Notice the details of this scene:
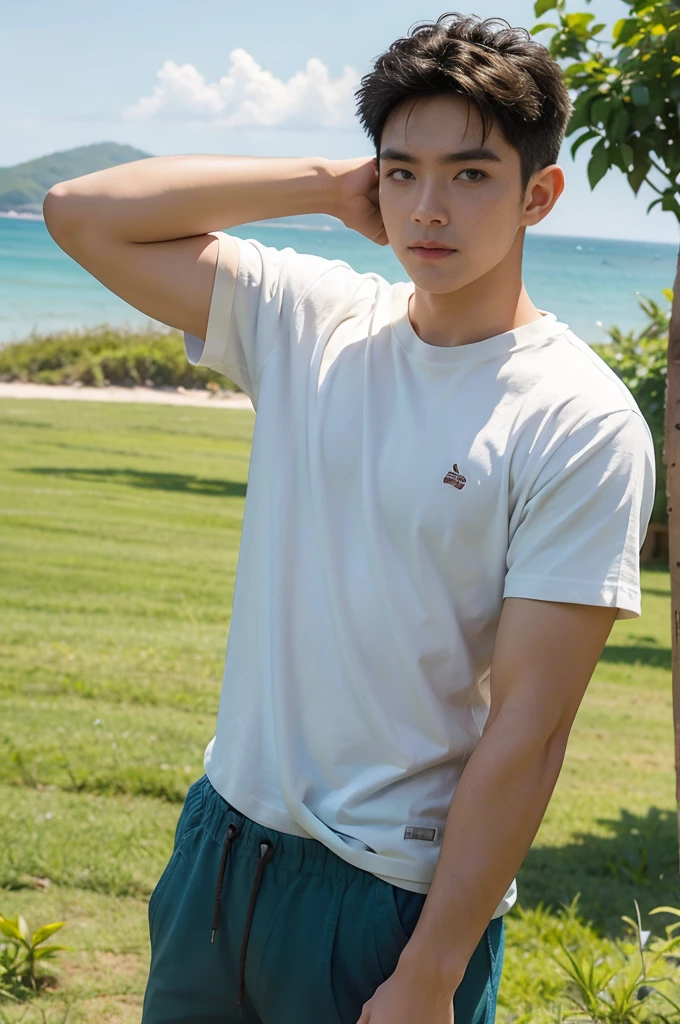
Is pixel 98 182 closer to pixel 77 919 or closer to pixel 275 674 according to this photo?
pixel 275 674

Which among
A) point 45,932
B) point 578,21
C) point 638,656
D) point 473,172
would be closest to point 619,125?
point 578,21

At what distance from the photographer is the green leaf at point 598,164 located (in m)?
2.20

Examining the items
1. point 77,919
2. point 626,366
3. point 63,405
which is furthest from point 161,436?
point 77,919

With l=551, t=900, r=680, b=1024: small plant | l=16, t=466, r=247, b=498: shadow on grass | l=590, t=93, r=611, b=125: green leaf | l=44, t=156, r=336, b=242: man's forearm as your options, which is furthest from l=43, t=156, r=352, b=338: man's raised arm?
l=16, t=466, r=247, b=498: shadow on grass

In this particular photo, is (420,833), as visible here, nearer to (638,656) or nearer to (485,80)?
(485,80)

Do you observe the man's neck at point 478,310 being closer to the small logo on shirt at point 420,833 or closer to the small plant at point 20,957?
the small logo on shirt at point 420,833

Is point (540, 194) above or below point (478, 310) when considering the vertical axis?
above

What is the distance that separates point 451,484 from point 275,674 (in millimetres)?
316

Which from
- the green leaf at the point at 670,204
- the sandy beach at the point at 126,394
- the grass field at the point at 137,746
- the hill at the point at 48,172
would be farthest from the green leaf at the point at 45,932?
the hill at the point at 48,172

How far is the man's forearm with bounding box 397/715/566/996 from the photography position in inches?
45.3

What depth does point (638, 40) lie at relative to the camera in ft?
7.80

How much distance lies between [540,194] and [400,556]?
478 millimetres

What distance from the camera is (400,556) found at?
1.25m

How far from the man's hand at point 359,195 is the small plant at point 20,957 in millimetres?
1697
